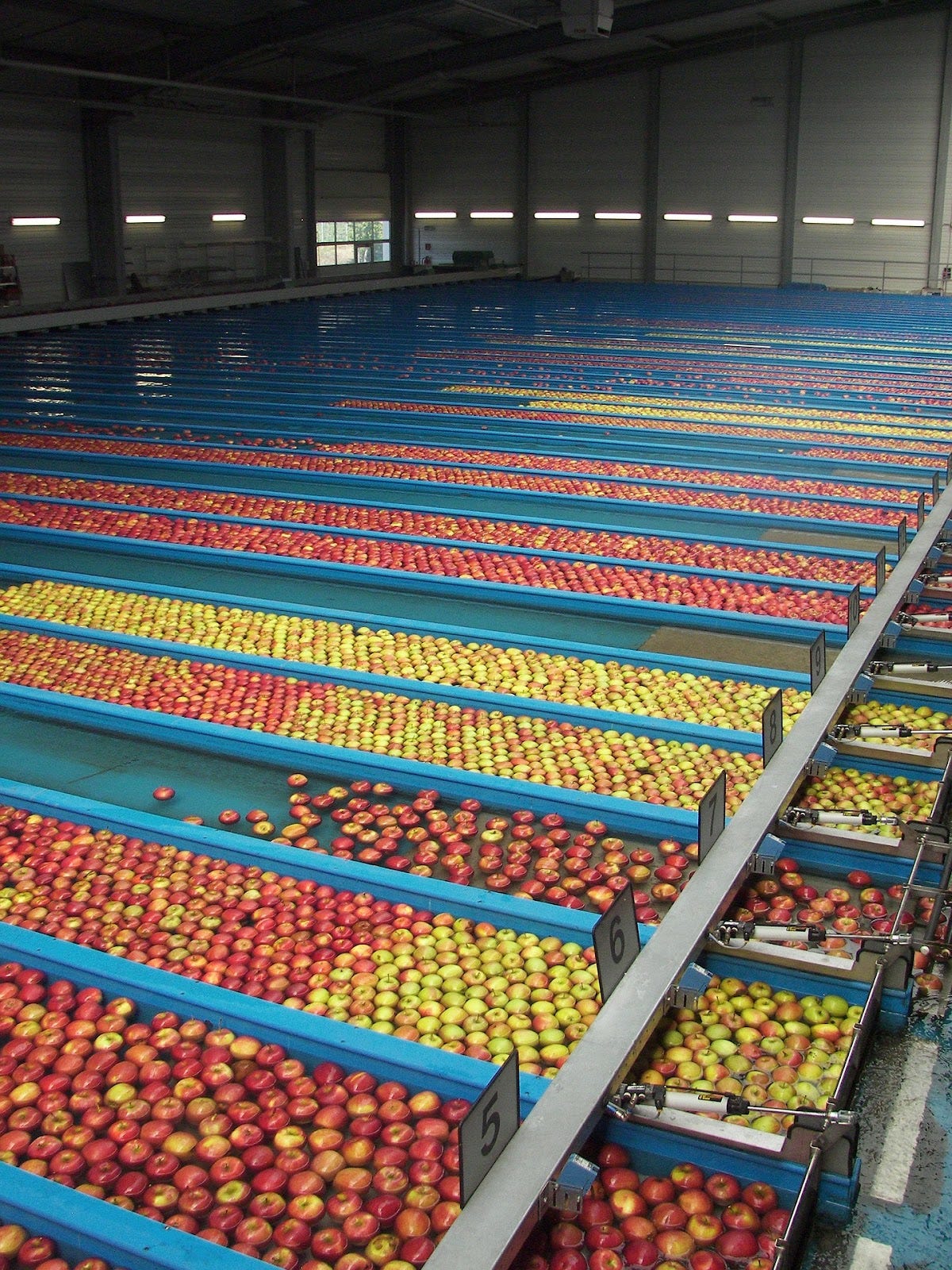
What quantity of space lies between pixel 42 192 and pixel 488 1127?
71.7 feet

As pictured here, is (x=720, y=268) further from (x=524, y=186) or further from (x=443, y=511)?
(x=443, y=511)

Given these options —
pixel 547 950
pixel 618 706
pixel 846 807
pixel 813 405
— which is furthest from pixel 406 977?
pixel 813 405

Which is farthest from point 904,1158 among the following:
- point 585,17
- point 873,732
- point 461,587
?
point 585,17

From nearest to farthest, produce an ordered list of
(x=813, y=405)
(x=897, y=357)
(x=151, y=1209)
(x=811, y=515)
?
(x=151, y=1209)
(x=811, y=515)
(x=813, y=405)
(x=897, y=357)

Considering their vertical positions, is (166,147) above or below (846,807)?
above

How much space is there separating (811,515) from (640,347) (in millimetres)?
8291

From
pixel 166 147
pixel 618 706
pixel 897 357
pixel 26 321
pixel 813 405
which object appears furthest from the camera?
pixel 166 147

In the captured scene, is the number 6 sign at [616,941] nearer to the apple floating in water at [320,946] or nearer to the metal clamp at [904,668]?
the apple floating in water at [320,946]

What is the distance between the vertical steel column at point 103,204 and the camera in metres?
21.1

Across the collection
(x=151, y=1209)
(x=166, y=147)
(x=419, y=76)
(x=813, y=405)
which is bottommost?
(x=151, y=1209)

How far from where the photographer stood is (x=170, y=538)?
7.65 m

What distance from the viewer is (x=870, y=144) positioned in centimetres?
2512

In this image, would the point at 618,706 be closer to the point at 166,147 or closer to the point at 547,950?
the point at 547,950

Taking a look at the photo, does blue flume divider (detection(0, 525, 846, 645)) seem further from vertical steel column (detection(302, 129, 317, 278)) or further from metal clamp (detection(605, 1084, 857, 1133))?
vertical steel column (detection(302, 129, 317, 278))
